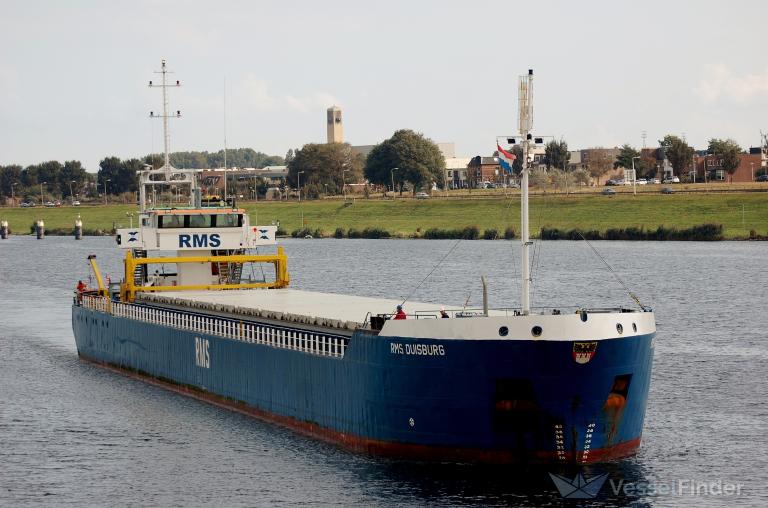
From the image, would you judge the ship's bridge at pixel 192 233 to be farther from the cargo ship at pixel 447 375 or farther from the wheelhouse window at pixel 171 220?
the cargo ship at pixel 447 375

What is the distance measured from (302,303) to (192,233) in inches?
383

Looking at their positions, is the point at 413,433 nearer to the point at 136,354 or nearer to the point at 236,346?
the point at 236,346

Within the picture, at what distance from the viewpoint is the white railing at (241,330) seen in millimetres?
33625

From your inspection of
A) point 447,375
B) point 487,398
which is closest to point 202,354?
point 447,375

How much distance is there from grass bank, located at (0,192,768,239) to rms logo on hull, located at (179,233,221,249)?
59236mm

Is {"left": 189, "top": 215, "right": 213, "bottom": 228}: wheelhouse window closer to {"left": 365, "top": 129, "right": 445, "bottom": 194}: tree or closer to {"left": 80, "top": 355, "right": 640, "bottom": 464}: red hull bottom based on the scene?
{"left": 80, "top": 355, "right": 640, "bottom": 464}: red hull bottom

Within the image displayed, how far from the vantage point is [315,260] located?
382ft

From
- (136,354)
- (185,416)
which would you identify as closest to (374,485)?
(185,416)

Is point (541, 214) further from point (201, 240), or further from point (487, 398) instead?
point (487, 398)

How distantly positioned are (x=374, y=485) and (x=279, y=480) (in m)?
2.69

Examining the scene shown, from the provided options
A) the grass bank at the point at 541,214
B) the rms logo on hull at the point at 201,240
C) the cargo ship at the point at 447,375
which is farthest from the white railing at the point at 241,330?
the grass bank at the point at 541,214

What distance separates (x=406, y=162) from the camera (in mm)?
192250

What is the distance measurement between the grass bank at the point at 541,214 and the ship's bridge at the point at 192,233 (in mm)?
58849

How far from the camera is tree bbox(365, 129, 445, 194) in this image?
19212cm
